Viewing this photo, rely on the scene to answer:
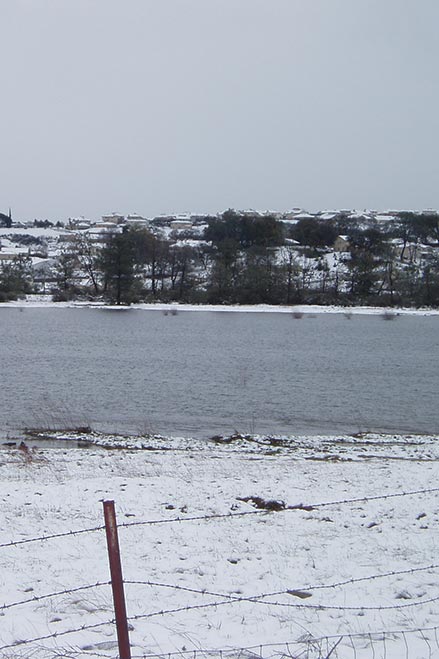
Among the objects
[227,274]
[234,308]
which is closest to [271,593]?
[234,308]

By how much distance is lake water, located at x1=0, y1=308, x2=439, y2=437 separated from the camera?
22.2 m

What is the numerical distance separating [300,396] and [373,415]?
12.4ft

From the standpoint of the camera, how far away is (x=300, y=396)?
86.2 ft

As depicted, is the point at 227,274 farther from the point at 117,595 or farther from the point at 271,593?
the point at 117,595

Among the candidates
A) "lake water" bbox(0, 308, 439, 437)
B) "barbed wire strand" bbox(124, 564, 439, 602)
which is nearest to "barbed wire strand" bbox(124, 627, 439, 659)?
"barbed wire strand" bbox(124, 564, 439, 602)

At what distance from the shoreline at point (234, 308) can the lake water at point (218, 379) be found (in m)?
18.6

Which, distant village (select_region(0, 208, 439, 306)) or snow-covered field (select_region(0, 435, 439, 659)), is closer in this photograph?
snow-covered field (select_region(0, 435, 439, 659))

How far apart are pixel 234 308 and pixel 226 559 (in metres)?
70.5

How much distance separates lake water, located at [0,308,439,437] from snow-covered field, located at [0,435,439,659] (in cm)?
735

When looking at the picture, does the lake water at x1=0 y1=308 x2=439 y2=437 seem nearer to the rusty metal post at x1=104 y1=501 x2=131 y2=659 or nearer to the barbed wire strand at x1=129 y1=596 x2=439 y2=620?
the barbed wire strand at x1=129 y1=596 x2=439 y2=620

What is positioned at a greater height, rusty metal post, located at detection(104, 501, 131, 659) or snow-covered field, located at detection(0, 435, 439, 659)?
rusty metal post, located at detection(104, 501, 131, 659)

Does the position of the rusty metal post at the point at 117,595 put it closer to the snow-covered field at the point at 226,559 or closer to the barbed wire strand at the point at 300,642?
the barbed wire strand at the point at 300,642

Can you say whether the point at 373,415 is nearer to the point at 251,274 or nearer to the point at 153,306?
the point at 153,306

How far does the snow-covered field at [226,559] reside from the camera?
6047 millimetres
